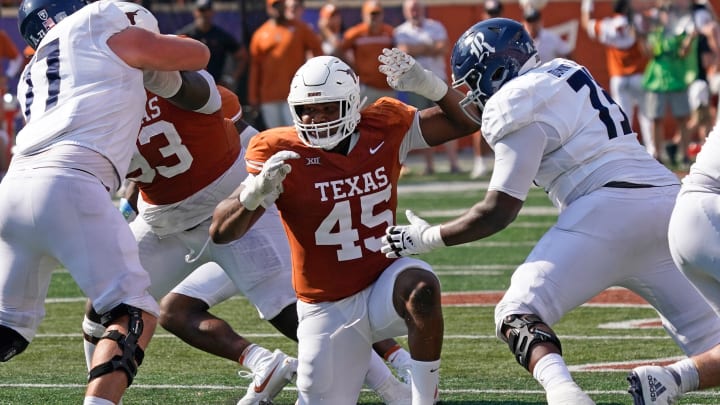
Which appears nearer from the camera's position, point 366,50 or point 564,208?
point 564,208

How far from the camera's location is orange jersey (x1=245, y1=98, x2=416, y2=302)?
4.79m

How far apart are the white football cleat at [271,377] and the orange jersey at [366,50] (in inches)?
343

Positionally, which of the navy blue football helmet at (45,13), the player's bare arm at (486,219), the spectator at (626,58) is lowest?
the spectator at (626,58)

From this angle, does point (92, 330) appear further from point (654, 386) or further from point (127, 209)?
point (654, 386)

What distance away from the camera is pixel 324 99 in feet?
15.6

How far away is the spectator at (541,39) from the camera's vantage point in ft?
44.3

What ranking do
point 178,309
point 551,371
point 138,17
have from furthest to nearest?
point 178,309 < point 138,17 < point 551,371

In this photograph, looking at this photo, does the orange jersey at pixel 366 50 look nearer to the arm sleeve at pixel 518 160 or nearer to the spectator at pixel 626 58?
the spectator at pixel 626 58

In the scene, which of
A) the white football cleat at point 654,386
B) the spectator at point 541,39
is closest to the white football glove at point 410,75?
the white football cleat at point 654,386

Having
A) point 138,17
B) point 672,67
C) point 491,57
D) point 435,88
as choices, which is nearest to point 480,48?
point 491,57

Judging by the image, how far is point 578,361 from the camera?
615 centimetres

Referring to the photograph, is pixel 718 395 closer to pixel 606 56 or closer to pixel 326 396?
pixel 326 396

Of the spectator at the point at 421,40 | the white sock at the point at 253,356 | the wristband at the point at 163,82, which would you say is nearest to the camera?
the wristband at the point at 163,82

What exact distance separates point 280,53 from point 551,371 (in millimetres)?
9883
